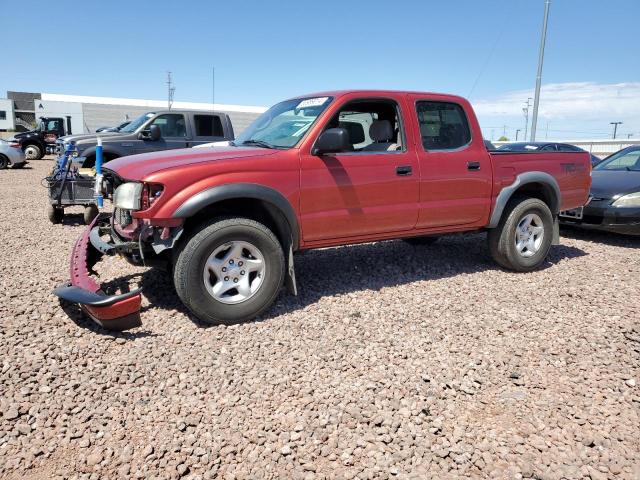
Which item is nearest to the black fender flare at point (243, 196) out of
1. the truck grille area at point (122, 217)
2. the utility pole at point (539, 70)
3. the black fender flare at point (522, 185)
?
the truck grille area at point (122, 217)

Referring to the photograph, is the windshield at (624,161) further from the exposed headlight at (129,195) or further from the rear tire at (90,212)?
the rear tire at (90,212)

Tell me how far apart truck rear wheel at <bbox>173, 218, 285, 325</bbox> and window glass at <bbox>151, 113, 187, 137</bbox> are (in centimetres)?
775

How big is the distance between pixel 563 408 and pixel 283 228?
2423 mm

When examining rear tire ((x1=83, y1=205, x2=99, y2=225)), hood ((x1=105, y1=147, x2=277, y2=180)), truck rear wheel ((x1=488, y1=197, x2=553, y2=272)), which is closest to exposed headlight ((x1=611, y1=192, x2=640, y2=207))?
truck rear wheel ((x1=488, y1=197, x2=553, y2=272))

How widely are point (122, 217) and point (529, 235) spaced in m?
4.37

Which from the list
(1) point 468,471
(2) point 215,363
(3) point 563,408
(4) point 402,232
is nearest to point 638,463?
(3) point 563,408

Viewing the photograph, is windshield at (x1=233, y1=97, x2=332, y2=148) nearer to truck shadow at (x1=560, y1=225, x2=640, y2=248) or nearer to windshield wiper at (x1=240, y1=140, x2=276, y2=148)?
windshield wiper at (x1=240, y1=140, x2=276, y2=148)

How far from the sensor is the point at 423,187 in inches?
185

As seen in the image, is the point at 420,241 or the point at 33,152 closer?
the point at 420,241

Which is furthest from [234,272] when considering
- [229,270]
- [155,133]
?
[155,133]

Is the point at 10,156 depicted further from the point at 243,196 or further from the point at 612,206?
the point at 612,206

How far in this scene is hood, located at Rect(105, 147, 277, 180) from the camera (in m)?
3.71

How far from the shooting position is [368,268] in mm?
5457

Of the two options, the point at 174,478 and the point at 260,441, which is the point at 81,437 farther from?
the point at 260,441
